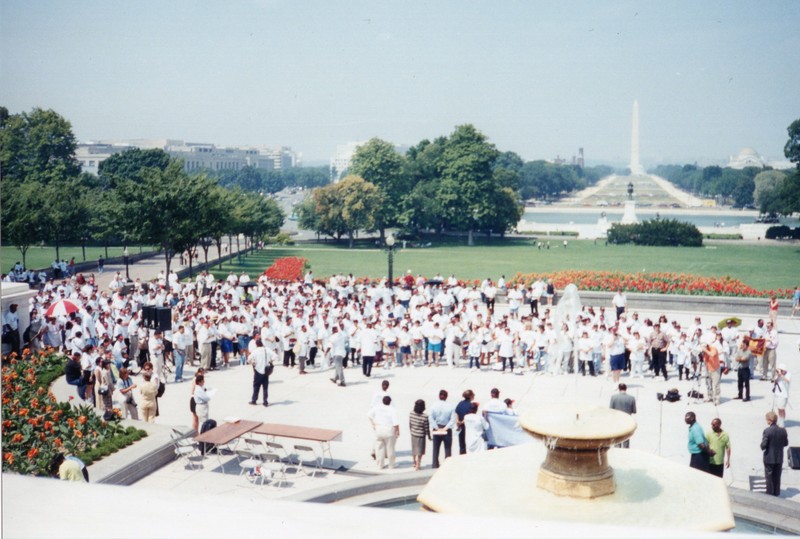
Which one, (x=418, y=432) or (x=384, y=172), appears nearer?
(x=418, y=432)

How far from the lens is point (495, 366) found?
16750 mm

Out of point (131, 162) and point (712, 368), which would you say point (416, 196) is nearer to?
point (131, 162)

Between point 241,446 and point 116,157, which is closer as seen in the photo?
point 241,446

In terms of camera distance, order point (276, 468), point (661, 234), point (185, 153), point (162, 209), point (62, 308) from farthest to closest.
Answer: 1. point (185, 153)
2. point (661, 234)
3. point (162, 209)
4. point (62, 308)
5. point (276, 468)

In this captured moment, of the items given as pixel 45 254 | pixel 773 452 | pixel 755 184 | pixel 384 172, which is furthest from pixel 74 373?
pixel 755 184

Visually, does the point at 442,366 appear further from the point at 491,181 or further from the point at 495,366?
the point at 491,181

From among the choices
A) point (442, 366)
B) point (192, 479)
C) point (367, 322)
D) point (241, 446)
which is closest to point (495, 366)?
point (442, 366)

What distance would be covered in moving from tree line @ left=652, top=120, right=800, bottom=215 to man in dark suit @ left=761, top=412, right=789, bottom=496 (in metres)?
24.7

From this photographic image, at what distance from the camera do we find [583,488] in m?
5.73

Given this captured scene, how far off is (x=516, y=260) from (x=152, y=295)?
87.1ft

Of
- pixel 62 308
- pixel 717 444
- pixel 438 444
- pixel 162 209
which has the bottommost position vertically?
pixel 438 444

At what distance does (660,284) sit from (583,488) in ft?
77.4

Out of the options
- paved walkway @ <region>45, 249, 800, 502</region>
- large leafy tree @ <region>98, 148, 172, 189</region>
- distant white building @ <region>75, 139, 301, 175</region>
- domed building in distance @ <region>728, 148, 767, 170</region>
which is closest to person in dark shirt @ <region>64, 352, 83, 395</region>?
paved walkway @ <region>45, 249, 800, 502</region>

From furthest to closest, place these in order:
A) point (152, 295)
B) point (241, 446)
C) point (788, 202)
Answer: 1. point (788, 202)
2. point (152, 295)
3. point (241, 446)
